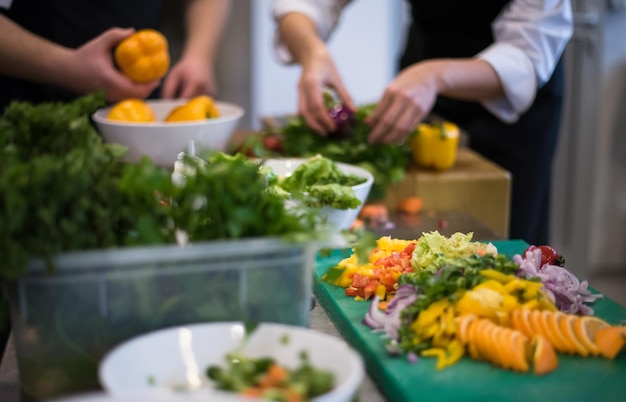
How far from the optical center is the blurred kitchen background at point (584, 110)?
Answer: 10.8 feet

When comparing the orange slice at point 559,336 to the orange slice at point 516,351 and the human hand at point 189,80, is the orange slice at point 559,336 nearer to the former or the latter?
the orange slice at point 516,351

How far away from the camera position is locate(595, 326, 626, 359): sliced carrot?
969 millimetres

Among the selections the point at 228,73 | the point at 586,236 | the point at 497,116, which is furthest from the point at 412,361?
the point at 586,236

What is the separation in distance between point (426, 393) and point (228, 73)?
2576 mm

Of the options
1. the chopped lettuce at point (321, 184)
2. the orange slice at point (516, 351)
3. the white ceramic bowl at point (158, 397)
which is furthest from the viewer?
the chopped lettuce at point (321, 184)

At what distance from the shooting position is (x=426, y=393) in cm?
89

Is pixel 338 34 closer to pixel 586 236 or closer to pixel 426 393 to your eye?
pixel 586 236

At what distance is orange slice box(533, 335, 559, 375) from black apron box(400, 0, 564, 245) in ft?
4.37

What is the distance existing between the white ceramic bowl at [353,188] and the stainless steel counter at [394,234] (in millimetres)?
139

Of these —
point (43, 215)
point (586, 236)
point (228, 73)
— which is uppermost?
point (43, 215)

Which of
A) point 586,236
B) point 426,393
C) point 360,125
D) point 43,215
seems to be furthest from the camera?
point 586,236

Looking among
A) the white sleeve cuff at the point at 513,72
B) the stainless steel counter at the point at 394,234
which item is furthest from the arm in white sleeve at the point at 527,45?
the stainless steel counter at the point at 394,234

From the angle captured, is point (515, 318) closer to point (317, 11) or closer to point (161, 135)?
point (161, 135)

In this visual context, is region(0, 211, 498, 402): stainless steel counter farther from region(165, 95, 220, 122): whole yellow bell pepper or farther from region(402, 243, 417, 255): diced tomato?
region(165, 95, 220, 122): whole yellow bell pepper
